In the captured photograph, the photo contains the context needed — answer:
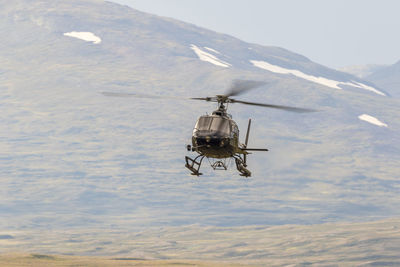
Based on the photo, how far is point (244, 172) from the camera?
6166cm

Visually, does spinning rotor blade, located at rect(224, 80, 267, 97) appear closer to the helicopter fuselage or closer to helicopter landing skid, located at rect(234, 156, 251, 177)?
the helicopter fuselage

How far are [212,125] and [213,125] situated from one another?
0.07m

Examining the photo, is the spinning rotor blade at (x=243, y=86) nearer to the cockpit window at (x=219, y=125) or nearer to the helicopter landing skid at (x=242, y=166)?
the cockpit window at (x=219, y=125)

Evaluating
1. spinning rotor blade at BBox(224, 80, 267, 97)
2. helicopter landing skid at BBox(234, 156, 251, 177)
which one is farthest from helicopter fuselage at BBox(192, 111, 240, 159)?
spinning rotor blade at BBox(224, 80, 267, 97)

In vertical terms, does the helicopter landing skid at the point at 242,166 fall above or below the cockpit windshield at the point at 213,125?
below

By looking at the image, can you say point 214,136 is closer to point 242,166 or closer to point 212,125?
point 212,125

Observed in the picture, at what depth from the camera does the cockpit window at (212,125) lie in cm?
5872

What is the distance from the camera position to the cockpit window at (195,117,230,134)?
58.7 metres

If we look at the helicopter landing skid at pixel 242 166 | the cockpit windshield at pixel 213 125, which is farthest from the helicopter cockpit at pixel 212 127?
the helicopter landing skid at pixel 242 166

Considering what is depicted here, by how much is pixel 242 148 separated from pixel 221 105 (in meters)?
3.76

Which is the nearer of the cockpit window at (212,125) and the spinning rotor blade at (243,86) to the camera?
the spinning rotor blade at (243,86)

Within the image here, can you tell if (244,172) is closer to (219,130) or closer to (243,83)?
(219,130)

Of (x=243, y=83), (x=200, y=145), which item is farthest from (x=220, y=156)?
(x=243, y=83)

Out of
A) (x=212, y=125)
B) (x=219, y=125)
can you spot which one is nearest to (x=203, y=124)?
(x=212, y=125)
